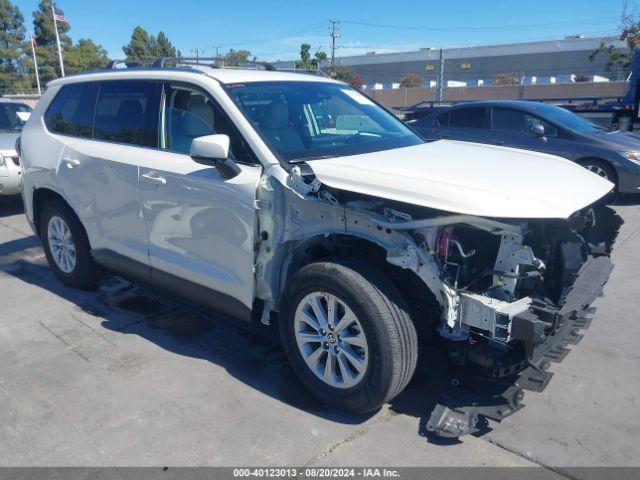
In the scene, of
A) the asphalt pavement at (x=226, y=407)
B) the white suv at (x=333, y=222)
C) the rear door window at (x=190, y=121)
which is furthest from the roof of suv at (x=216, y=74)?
the asphalt pavement at (x=226, y=407)

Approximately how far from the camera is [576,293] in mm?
3100

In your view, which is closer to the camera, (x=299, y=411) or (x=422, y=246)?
(x=422, y=246)

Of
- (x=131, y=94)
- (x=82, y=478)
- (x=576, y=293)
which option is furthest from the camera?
(x=131, y=94)

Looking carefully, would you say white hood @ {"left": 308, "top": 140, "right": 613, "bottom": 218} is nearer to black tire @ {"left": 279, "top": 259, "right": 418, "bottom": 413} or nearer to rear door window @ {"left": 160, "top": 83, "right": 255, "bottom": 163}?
black tire @ {"left": 279, "top": 259, "right": 418, "bottom": 413}

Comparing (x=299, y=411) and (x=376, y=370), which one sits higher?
(x=376, y=370)

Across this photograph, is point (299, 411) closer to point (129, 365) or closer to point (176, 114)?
point (129, 365)

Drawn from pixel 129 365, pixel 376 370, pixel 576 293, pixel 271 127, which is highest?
pixel 271 127

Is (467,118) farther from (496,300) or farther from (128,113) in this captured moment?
(496,300)

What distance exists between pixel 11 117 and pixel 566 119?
9.74 metres

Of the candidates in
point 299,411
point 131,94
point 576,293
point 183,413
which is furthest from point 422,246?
point 131,94

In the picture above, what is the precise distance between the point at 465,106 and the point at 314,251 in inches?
275

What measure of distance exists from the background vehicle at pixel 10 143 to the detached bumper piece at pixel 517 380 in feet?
24.7

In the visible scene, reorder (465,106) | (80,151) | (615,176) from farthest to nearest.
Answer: (465,106)
(615,176)
(80,151)

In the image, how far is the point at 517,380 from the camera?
299 cm
